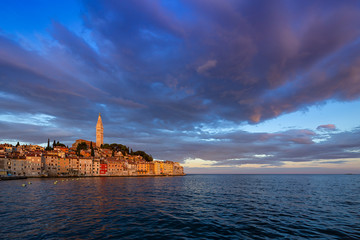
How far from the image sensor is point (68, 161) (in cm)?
14450

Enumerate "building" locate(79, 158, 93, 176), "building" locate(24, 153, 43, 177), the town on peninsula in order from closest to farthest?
the town on peninsula, "building" locate(24, 153, 43, 177), "building" locate(79, 158, 93, 176)

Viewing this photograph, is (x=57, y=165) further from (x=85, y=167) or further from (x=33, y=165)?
(x=85, y=167)

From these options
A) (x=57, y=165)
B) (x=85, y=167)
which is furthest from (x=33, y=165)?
(x=85, y=167)

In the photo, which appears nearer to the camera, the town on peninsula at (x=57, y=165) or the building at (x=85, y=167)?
the town on peninsula at (x=57, y=165)

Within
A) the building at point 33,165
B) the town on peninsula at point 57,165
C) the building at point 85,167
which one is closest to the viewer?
the town on peninsula at point 57,165

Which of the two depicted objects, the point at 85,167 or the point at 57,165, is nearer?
the point at 57,165

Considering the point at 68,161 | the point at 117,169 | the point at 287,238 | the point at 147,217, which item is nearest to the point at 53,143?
the point at 68,161

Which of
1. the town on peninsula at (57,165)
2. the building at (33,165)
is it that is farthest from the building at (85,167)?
Result: the building at (33,165)

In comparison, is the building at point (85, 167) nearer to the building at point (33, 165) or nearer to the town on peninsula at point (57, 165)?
the town on peninsula at point (57, 165)

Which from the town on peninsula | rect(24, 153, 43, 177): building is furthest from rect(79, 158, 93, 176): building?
rect(24, 153, 43, 177): building

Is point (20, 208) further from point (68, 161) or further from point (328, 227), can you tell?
point (68, 161)

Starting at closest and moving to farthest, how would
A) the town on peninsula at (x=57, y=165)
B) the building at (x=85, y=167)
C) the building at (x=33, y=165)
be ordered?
1. the town on peninsula at (x=57, y=165)
2. the building at (x=33, y=165)
3. the building at (x=85, y=167)

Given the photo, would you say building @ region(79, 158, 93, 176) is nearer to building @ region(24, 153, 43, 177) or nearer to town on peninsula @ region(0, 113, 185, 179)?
town on peninsula @ region(0, 113, 185, 179)

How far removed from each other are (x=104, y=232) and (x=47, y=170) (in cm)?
14268
